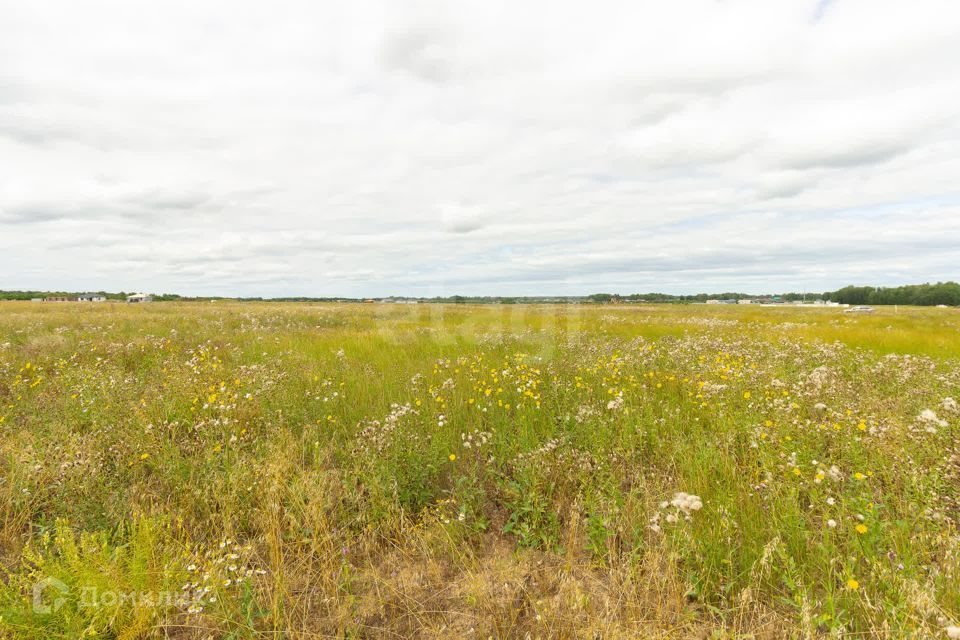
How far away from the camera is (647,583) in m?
2.17

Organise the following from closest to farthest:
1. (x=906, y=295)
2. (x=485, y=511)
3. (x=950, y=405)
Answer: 1. (x=485, y=511)
2. (x=950, y=405)
3. (x=906, y=295)

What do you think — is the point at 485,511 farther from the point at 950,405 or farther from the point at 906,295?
the point at 906,295

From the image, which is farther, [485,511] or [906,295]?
[906,295]

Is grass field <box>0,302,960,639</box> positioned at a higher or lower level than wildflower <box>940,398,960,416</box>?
lower

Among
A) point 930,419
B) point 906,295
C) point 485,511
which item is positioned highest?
point 906,295

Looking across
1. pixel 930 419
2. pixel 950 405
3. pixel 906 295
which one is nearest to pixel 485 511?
pixel 930 419

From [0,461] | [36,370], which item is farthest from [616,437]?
[36,370]

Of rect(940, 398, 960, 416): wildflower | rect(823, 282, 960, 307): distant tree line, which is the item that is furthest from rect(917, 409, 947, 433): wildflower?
rect(823, 282, 960, 307): distant tree line

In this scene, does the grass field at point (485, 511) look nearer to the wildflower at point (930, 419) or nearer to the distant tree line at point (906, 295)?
the wildflower at point (930, 419)

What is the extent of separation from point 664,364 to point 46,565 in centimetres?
777

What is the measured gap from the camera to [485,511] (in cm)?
323

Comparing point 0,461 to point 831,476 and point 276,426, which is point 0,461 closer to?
point 276,426

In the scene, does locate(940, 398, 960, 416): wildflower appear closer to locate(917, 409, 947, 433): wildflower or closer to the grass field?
the grass field

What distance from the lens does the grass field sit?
2115 millimetres
